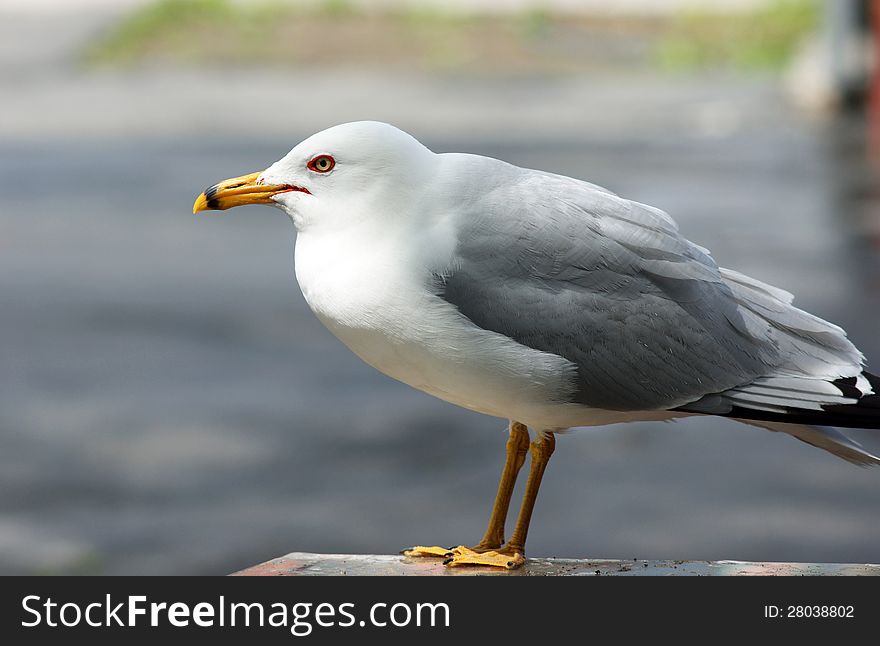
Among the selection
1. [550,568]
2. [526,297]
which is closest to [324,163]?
[526,297]

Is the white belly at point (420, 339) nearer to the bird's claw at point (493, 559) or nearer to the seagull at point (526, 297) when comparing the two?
the seagull at point (526, 297)

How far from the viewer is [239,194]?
3795 mm

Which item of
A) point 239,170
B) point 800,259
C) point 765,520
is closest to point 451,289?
point 765,520

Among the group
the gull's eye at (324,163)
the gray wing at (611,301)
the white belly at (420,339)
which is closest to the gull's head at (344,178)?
the gull's eye at (324,163)

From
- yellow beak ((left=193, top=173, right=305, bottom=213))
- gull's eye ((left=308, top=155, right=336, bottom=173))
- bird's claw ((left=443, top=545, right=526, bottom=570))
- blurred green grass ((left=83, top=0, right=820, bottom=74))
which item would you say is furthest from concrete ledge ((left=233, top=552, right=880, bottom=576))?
blurred green grass ((left=83, top=0, right=820, bottom=74))

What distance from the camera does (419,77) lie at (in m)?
32.4

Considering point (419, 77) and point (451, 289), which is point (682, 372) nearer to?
point (451, 289)

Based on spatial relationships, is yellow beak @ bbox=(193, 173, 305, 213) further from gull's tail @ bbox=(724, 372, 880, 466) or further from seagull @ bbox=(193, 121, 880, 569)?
gull's tail @ bbox=(724, 372, 880, 466)

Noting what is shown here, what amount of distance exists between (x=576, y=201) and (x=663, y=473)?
634cm

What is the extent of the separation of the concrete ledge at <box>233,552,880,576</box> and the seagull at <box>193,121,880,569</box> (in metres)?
0.43

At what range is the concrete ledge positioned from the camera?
4184 millimetres

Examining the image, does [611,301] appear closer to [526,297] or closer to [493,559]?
[526,297]

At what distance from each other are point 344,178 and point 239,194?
30cm

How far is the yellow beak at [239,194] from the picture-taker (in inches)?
149
